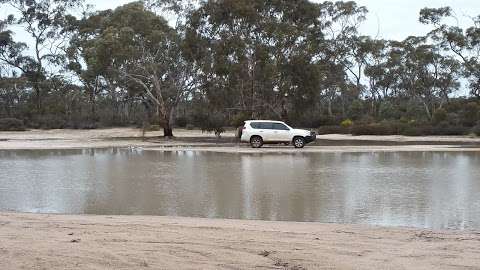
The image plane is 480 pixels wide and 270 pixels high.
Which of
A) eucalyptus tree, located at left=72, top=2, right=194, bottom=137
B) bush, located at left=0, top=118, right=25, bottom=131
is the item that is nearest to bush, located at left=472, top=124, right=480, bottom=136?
eucalyptus tree, located at left=72, top=2, right=194, bottom=137

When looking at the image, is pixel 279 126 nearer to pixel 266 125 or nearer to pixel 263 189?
pixel 266 125

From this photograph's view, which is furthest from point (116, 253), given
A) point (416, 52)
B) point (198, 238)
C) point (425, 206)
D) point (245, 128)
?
point (416, 52)

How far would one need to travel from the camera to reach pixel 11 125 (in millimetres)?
59438

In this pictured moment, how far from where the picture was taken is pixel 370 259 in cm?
652

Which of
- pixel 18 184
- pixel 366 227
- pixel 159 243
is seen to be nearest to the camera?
pixel 159 243

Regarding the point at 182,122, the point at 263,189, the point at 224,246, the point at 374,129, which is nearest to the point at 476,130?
the point at 374,129

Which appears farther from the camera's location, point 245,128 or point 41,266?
point 245,128

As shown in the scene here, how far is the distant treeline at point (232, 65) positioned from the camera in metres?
41.9

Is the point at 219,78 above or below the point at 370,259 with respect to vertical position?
above

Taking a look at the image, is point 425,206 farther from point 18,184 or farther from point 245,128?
point 245,128

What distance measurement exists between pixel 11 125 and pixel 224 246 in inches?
2243

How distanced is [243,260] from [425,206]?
6251mm

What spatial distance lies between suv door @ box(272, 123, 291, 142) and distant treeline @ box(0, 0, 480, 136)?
1020 centimetres

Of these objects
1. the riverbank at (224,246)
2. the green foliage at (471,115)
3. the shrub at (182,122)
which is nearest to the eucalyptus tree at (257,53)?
the green foliage at (471,115)
